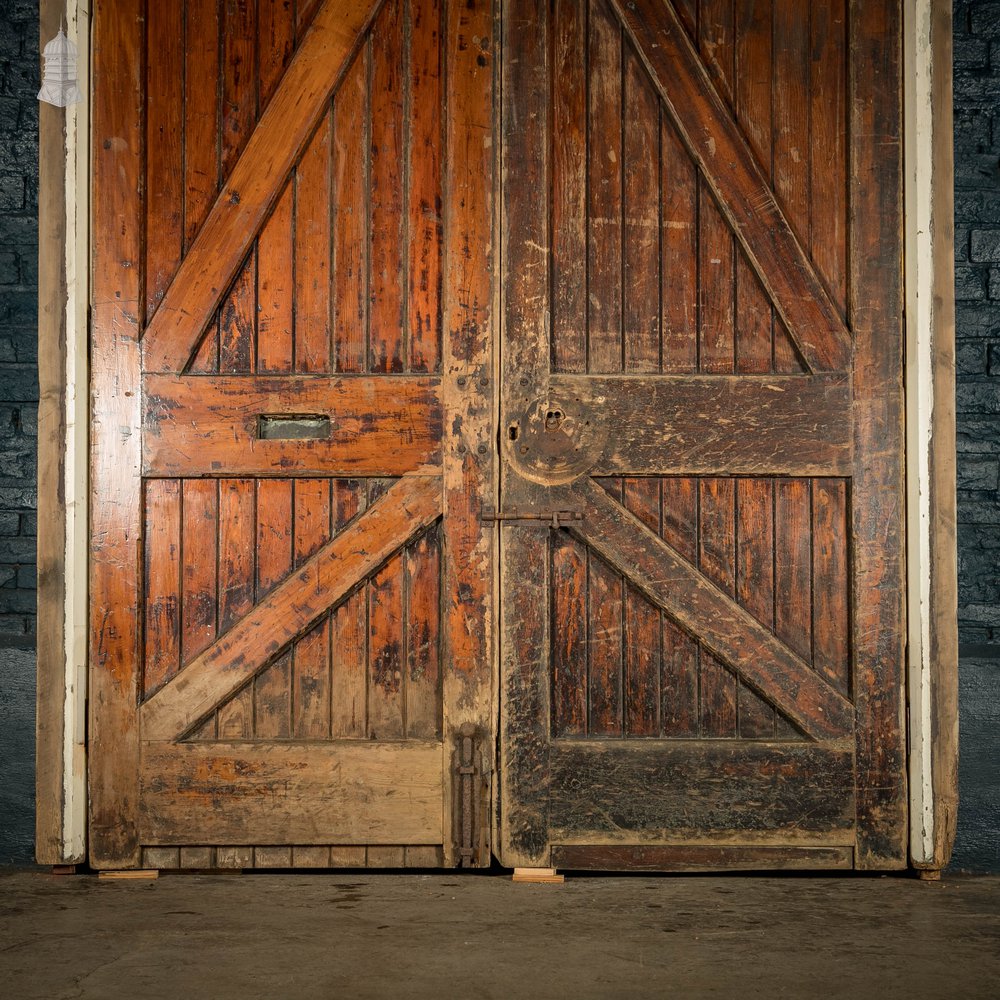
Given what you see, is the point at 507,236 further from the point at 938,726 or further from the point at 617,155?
the point at 938,726

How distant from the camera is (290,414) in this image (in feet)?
10.1

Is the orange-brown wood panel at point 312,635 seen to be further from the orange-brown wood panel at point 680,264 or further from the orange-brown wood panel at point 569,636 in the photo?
the orange-brown wood panel at point 680,264

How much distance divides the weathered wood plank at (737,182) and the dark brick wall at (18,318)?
6.18ft

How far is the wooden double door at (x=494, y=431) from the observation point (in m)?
3.04

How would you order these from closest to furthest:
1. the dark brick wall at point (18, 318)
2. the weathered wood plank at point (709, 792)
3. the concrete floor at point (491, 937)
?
1. the concrete floor at point (491, 937)
2. the weathered wood plank at point (709, 792)
3. the dark brick wall at point (18, 318)

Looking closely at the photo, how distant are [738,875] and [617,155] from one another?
2.22 meters

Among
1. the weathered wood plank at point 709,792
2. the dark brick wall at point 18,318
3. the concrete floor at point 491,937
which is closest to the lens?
the concrete floor at point 491,937

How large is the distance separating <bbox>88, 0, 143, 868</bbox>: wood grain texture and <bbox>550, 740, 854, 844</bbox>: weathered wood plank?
4.42 feet

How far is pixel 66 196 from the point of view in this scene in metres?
3.05

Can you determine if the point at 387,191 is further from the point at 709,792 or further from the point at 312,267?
the point at 709,792

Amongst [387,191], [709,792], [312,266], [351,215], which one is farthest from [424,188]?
[709,792]

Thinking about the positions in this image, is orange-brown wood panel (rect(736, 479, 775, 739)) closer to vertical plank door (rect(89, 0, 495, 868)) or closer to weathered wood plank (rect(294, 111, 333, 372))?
vertical plank door (rect(89, 0, 495, 868))

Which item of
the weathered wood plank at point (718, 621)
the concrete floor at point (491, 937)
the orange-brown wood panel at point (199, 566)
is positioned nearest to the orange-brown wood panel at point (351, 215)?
the orange-brown wood panel at point (199, 566)

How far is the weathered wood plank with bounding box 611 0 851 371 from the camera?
3.05m
